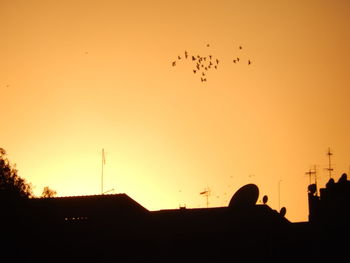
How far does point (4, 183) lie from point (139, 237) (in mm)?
39409

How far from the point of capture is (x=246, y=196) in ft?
163

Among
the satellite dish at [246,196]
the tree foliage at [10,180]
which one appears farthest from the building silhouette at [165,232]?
the tree foliage at [10,180]

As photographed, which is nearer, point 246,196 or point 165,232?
point 165,232

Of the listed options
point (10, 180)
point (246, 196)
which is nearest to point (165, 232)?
point (246, 196)

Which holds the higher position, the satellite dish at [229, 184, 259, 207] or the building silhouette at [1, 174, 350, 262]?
the satellite dish at [229, 184, 259, 207]

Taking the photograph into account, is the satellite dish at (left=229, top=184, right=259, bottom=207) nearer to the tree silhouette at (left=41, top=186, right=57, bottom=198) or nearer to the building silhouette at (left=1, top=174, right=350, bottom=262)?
the building silhouette at (left=1, top=174, right=350, bottom=262)

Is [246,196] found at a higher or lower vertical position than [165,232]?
higher

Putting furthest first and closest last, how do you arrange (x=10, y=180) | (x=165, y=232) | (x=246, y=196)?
(x=10, y=180)
(x=246, y=196)
(x=165, y=232)

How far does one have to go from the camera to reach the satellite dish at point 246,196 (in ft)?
163

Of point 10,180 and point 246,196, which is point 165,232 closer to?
A: point 246,196

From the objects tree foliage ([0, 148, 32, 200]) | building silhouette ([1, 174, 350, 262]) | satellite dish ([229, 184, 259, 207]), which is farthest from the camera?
tree foliage ([0, 148, 32, 200])

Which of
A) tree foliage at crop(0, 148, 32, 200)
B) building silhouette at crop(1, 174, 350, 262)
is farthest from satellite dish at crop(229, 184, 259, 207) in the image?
tree foliage at crop(0, 148, 32, 200)

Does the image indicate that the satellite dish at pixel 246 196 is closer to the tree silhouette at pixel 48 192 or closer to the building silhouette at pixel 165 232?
the building silhouette at pixel 165 232

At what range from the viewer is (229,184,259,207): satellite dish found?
4956 centimetres
